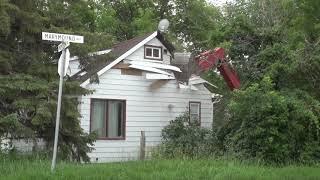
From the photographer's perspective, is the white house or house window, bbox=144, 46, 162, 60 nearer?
the white house

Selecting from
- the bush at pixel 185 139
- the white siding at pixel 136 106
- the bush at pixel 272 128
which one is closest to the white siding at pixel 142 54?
the white siding at pixel 136 106

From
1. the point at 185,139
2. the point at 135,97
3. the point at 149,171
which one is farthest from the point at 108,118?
Result: the point at 149,171

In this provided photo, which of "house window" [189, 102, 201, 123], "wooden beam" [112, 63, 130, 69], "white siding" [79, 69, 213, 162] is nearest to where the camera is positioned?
"white siding" [79, 69, 213, 162]

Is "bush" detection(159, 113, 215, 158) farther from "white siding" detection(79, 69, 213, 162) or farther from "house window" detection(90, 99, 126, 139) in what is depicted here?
"house window" detection(90, 99, 126, 139)

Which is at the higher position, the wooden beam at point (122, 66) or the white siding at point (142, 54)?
the white siding at point (142, 54)

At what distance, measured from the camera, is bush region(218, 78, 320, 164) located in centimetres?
1744

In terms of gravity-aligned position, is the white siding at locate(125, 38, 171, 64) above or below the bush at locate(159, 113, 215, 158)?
above

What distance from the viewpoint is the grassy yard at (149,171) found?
1141 centimetres

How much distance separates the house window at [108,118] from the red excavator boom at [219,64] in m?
3.48

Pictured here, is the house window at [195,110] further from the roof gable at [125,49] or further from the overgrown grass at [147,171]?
the overgrown grass at [147,171]

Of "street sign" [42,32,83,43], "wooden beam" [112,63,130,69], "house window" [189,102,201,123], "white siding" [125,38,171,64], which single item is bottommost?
"house window" [189,102,201,123]

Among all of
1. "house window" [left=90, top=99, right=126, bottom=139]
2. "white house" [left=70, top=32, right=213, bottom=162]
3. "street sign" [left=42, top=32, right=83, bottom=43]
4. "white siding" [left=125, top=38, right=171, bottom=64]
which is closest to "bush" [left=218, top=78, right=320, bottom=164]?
"white house" [left=70, top=32, right=213, bottom=162]

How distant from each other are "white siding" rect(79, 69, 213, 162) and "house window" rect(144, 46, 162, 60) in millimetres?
1047

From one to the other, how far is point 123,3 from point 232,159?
88.9 ft
